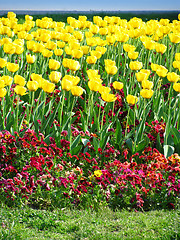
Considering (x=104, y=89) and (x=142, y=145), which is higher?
(x=104, y=89)

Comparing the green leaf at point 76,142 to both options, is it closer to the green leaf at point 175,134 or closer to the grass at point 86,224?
the grass at point 86,224

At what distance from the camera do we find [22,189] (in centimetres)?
374

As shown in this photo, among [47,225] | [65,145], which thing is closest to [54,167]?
[65,145]

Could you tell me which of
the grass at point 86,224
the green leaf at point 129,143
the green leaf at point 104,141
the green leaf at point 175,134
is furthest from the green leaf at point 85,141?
the green leaf at point 175,134

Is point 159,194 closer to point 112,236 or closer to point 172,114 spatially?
point 112,236

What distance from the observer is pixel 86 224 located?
352 cm

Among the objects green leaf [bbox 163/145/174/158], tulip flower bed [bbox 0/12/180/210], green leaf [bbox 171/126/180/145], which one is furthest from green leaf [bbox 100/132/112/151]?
green leaf [bbox 171/126/180/145]

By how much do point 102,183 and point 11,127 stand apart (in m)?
1.41

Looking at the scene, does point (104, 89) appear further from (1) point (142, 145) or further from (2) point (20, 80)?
(2) point (20, 80)

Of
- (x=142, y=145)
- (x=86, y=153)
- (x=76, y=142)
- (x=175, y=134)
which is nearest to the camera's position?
(x=86, y=153)

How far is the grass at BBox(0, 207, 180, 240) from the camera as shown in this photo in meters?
3.37

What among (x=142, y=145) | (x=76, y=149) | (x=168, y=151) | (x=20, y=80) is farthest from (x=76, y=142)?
(x=168, y=151)

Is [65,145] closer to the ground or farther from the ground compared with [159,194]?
farther from the ground

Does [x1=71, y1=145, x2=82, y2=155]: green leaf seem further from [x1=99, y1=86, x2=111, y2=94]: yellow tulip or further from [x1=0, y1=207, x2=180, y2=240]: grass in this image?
[x1=0, y1=207, x2=180, y2=240]: grass
